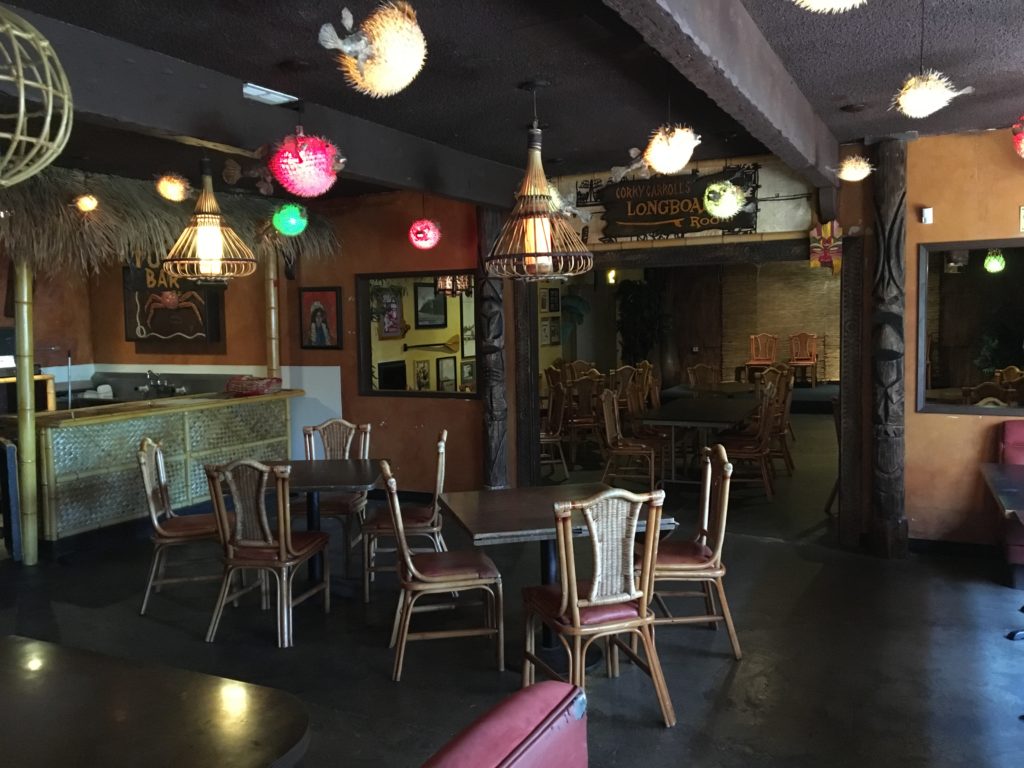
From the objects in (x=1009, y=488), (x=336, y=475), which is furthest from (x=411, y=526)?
(x=1009, y=488)

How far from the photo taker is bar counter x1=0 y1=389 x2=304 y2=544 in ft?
16.9

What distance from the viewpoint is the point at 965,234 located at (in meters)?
4.75

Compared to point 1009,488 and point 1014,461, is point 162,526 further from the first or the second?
point 1014,461

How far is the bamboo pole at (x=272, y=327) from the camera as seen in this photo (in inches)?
270

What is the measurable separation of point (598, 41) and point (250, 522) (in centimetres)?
253

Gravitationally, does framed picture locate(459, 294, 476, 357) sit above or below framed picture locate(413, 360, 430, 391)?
above

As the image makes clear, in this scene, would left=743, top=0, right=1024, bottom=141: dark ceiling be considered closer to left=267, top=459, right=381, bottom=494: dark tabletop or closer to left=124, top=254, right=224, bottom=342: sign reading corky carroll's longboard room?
left=267, top=459, right=381, bottom=494: dark tabletop

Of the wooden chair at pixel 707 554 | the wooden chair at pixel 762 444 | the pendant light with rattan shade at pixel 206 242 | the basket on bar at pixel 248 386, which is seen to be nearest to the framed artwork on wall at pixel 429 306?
the basket on bar at pixel 248 386

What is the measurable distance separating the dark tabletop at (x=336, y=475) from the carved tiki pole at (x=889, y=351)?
2.97m

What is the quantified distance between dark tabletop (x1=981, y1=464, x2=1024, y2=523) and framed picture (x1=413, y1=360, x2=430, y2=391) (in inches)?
197

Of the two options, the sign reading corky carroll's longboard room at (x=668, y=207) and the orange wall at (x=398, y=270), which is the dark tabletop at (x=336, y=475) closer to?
the orange wall at (x=398, y=270)

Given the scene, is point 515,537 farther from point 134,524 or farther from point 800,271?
point 800,271

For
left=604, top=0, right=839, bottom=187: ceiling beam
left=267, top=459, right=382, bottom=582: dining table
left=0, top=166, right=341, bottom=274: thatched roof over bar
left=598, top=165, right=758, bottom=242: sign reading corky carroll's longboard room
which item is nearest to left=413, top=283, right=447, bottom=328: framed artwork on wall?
left=0, top=166, right=341, bottom=274: thatched roof over bar

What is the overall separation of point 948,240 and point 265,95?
3860 mm
